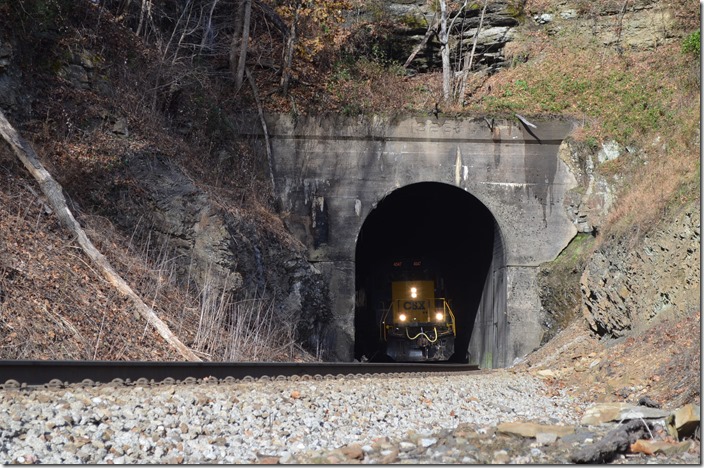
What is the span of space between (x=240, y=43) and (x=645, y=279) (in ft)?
42.2

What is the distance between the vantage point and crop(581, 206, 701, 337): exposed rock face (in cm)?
1238

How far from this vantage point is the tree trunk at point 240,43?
2045 centimetres

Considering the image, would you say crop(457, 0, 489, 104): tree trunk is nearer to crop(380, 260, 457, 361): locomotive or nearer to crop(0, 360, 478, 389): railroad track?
crop(380, 260, 457, 361): locomotive

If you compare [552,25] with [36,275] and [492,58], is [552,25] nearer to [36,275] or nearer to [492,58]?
[492,58]

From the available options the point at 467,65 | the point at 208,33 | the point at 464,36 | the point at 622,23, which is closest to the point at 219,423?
the point at 208,33

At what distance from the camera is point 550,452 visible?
17.5 ft

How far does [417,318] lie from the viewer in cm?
2395

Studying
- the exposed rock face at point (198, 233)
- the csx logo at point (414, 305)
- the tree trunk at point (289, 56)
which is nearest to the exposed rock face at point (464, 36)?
the tree trunk at point (289, 56)

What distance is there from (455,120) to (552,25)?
21.8 ft

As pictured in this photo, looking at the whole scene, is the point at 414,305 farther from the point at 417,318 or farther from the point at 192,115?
the point at 192,115

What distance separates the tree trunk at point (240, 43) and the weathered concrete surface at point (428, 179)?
1679mm

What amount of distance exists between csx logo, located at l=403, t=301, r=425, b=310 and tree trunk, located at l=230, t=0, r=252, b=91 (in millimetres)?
8401

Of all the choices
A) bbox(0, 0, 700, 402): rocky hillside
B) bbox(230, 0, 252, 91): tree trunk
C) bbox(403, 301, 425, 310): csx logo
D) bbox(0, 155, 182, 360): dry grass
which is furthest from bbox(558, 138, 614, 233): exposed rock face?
bbox(0, 155, 182, 360): dry grass

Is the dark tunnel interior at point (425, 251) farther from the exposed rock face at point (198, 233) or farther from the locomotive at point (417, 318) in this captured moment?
the exposed rock face at point (198, 233)
